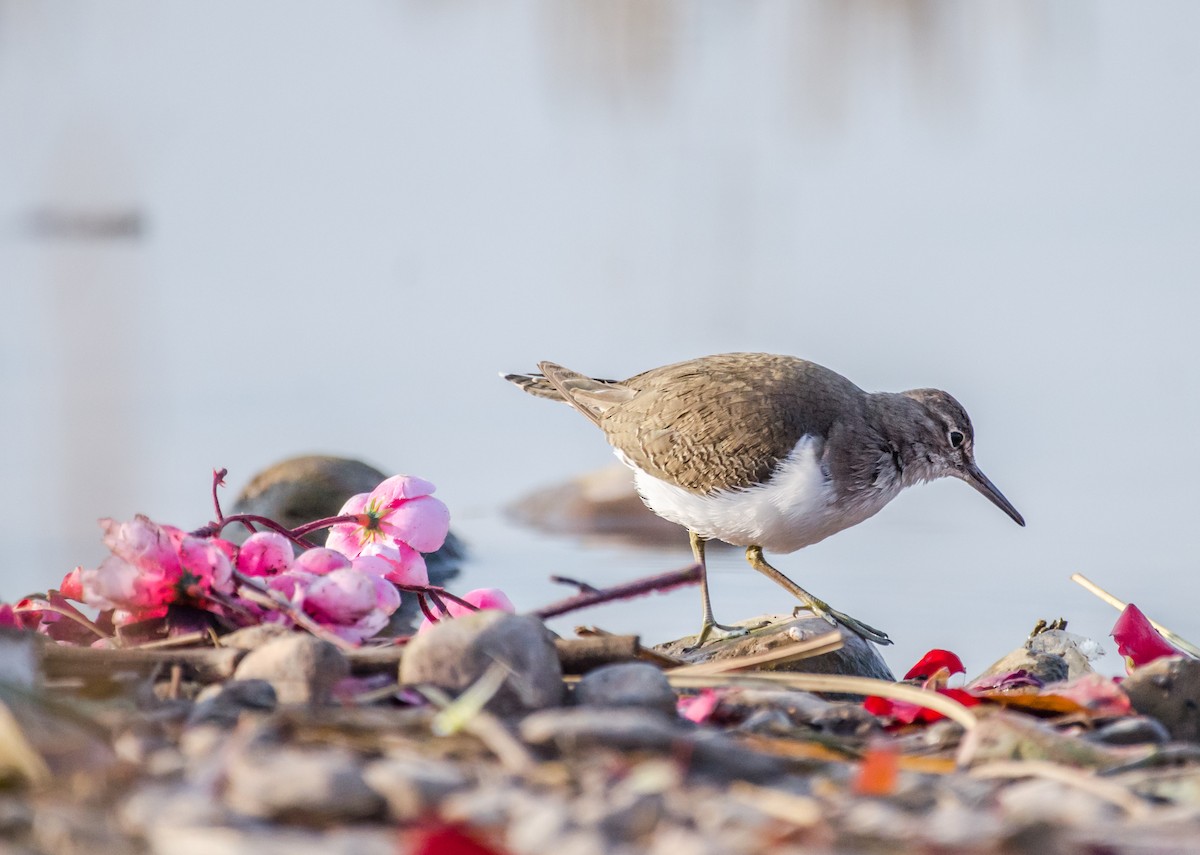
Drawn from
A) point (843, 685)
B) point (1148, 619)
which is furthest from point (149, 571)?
point (1148, 619)

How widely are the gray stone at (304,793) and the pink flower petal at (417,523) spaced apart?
140 cm

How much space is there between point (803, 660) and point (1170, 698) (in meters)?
1.37

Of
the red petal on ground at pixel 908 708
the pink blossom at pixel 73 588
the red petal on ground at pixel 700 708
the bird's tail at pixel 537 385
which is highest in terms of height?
the pink blossom at pixel 73 588

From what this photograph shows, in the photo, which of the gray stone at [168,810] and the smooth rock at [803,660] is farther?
the smooth rock at [803,660]

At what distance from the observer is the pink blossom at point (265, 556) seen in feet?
10.8

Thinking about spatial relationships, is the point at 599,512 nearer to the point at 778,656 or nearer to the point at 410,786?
the point at 778,656

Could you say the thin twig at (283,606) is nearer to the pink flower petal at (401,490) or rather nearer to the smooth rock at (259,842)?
the pink flower petal at (401,490)

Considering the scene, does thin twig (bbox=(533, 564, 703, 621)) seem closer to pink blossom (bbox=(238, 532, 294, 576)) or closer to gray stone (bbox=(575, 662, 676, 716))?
gray stone (bbox=(575, 662, 676, 716))

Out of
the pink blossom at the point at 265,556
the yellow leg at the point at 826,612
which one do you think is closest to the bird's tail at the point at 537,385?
the yellow leg at the point at 826,612

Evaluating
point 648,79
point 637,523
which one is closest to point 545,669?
point 637,523

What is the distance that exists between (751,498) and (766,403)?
1.23 ft

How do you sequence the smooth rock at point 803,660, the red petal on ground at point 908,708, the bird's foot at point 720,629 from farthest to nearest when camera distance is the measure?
Answer: the bird's foot at point 720,629, the smooth rock at point 803,660, the red petal on ground at point 908,708

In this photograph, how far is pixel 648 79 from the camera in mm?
7883

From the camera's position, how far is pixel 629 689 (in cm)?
277
